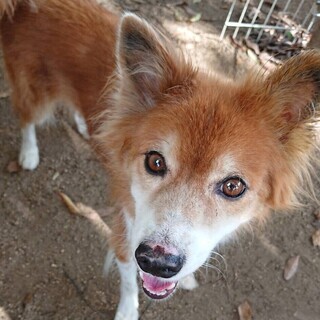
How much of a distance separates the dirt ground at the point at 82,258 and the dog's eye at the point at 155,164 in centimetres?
107

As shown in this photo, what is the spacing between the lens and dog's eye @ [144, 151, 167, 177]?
2.36 m

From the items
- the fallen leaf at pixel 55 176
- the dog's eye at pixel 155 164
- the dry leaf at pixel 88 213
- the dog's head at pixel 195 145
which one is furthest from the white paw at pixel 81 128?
the dog's eye at pixel 155 164

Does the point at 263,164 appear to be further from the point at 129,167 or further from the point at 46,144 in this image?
the point at 46,144

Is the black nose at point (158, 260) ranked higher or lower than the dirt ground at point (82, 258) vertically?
higher

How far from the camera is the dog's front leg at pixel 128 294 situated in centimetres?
321

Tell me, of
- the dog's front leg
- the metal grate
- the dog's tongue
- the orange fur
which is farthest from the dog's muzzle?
the metal grate

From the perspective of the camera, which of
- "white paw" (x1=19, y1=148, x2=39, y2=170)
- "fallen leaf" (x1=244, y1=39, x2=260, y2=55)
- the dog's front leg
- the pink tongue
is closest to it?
the pink tongue

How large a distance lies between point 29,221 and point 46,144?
772 mm

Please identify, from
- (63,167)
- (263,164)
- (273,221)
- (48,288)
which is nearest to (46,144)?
(63,167)

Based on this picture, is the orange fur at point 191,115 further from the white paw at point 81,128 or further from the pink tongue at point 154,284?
the white paw at point 81,128

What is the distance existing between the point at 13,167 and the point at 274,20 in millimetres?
3102

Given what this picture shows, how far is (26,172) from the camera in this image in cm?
405

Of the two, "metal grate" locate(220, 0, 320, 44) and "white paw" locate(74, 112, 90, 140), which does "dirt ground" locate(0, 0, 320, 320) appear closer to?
"white paw" locate(74, 112, 90, 140)

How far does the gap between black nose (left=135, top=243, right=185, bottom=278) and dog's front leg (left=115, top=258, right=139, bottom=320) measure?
0.99m
